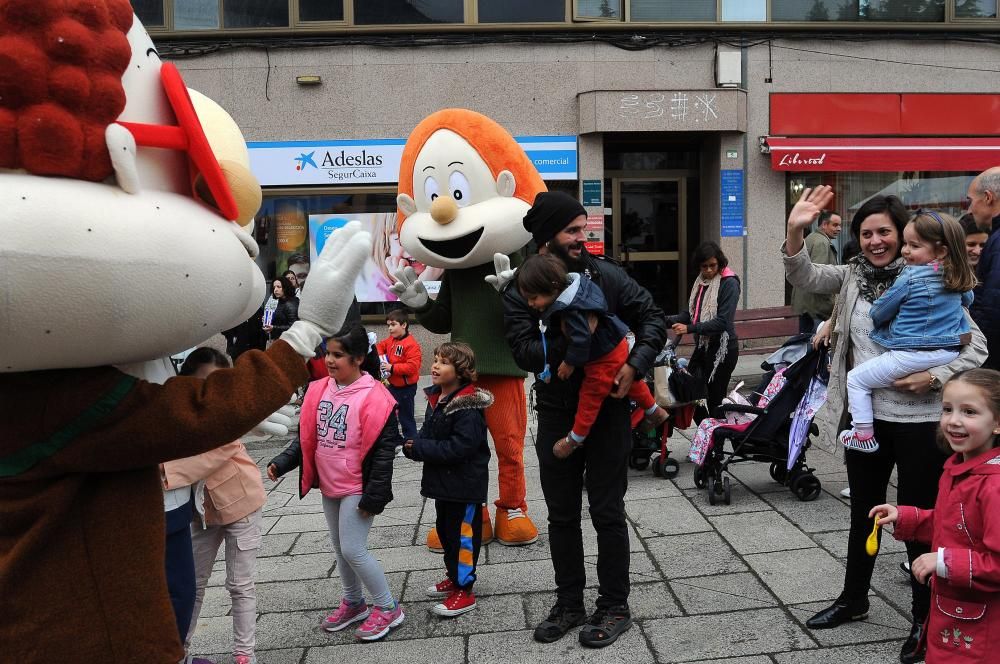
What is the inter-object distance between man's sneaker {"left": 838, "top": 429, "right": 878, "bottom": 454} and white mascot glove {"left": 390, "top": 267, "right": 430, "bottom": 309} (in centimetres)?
241

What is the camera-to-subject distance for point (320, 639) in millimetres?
3637

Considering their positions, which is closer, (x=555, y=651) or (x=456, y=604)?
(x=555, y=651)

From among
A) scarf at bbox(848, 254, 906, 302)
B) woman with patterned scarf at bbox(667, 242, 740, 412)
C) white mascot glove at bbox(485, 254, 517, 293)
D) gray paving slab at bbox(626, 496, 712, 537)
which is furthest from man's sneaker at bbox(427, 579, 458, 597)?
woman with patterned scarf at bbox(667, 242, 740, 412)

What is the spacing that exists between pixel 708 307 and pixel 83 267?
542 centimetres

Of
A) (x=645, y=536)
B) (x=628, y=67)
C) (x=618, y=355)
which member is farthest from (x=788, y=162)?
(x=618, y=355)

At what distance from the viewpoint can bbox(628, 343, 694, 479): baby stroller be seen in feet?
19.5

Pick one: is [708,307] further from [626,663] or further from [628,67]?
[628,67]

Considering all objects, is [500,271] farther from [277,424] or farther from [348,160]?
[348,160]

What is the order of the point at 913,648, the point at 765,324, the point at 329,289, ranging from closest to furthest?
1. the point at 329,289
2. the point at 913,648
3. the point at 765,324

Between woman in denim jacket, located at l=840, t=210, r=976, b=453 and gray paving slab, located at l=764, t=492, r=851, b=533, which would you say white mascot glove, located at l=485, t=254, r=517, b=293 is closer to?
woman in denim jacket, located at l=840, t=210, r=976, b=453

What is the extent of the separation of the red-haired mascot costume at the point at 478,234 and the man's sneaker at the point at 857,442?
5.88 feet

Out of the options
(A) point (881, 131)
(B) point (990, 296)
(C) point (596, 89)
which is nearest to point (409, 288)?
(B) point (990, 296)

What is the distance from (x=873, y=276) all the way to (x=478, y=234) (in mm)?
1973

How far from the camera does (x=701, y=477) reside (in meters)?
5.51
